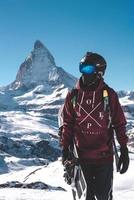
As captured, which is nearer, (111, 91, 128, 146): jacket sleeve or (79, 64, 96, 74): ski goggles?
(111, 91, 128, 146): jacket sleeve

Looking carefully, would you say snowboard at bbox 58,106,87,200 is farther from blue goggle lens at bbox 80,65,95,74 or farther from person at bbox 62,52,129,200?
blue goggle lens at bbox 80,65,95,74

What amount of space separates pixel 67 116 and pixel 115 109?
96 centimetres

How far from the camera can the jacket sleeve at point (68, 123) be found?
9023 millimetres

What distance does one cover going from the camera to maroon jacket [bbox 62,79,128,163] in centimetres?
878

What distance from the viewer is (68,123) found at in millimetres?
9094

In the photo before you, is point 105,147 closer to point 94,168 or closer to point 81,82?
point 94,168

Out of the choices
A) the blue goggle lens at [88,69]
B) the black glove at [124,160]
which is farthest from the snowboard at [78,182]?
the blue goggle lens at [88,69]

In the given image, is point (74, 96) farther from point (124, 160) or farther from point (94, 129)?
point (124, 160)

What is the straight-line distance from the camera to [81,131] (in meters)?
8.95

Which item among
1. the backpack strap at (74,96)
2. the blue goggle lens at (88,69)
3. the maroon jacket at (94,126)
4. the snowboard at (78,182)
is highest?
the blue goggle lens at (88,69)

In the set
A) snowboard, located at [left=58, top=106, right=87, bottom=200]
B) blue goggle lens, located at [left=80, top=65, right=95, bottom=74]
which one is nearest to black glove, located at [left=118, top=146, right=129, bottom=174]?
snowboard, located at [left=58, top=106, right=87, bottom=200]

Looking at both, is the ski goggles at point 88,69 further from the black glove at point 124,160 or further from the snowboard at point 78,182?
the black glove at point 124,160

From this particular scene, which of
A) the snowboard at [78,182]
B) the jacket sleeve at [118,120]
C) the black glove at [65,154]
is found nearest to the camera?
the snowboard at [78,182]

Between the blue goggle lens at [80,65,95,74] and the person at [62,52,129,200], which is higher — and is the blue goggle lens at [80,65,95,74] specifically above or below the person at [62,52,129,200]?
above
